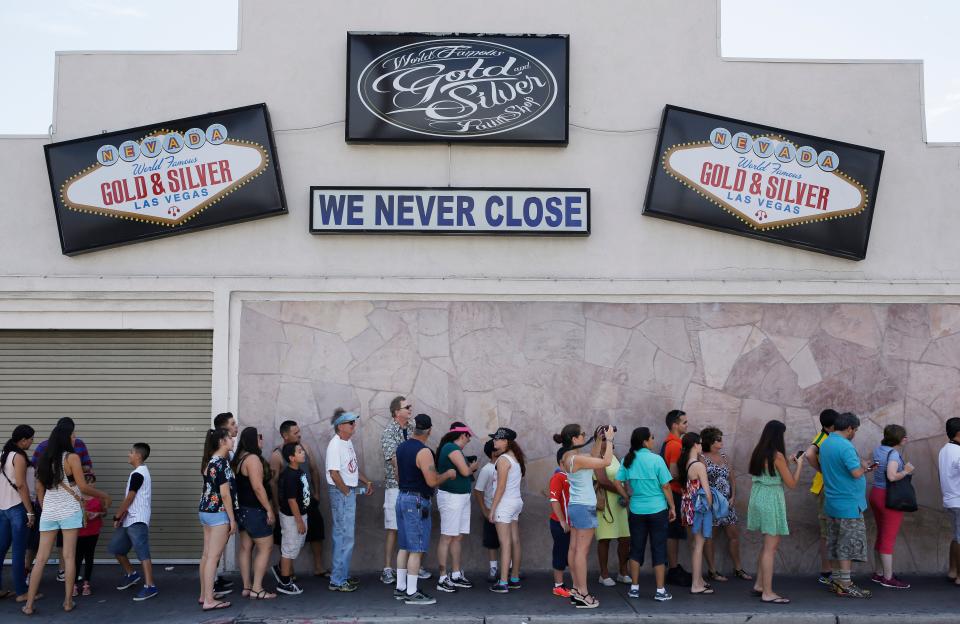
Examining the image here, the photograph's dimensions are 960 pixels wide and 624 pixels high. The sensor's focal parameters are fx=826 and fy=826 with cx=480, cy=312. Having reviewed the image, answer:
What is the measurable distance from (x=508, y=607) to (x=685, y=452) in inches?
99.0

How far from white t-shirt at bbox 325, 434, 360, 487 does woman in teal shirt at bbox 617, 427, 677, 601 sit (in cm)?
293

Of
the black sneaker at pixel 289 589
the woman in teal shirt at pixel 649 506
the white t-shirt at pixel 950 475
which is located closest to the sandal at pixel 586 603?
the woman in teal shirt at pixel 649 506

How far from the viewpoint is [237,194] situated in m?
10.1

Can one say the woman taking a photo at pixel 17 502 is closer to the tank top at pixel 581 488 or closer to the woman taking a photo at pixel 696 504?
the tank top at pixel 581 488

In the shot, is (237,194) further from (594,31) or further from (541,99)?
(594,31)

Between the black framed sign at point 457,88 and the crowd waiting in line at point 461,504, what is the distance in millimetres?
3494

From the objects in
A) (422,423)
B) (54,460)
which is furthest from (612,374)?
(54,460)

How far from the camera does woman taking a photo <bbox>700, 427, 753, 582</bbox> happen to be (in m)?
9.12

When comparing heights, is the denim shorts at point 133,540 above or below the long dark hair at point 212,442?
below

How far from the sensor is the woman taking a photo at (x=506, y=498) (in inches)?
346

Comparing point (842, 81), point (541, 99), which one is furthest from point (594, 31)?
point (842, 81)

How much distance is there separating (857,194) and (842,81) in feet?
4.88

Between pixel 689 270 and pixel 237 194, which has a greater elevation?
pixel 237 194

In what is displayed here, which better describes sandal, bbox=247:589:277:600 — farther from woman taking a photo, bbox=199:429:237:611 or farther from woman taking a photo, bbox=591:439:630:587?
woman taking a photo, bbox=591:439:630:587
